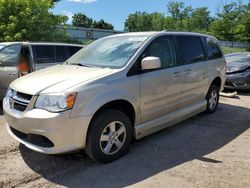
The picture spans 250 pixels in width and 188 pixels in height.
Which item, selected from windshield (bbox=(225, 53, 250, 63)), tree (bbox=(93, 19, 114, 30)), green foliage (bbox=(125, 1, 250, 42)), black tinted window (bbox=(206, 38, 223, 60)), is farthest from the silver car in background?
tree (bbox=(93, 19, 114, 30))

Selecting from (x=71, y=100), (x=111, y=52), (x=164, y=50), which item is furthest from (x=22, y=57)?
(x=71, y=100)

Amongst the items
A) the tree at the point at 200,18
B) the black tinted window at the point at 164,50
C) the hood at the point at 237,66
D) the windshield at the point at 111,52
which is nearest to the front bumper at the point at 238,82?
the hood at the point at 237,66

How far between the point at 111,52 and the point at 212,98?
3.08 meters

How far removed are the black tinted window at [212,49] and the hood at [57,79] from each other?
3157 millimetres

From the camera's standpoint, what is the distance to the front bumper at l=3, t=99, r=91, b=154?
3.84 m

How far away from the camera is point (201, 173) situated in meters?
4.13

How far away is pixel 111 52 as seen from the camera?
5.08 m

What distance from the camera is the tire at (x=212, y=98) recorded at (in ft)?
22.6

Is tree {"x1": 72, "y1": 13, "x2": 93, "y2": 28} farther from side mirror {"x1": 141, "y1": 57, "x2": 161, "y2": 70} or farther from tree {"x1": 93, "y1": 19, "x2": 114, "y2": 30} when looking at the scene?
side mirror {"x1": 141, "y1": 57, "x2": 161, "y2": 70}

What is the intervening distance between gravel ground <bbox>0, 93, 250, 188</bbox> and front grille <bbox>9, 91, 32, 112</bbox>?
2.70ft

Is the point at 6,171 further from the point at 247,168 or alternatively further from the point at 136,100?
the point at 247,168

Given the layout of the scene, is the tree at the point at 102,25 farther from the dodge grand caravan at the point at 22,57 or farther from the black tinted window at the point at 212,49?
the black tinted window at the point at 212,49

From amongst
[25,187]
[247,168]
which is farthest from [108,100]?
[247,168]

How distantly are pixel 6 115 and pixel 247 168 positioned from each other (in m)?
3.49
